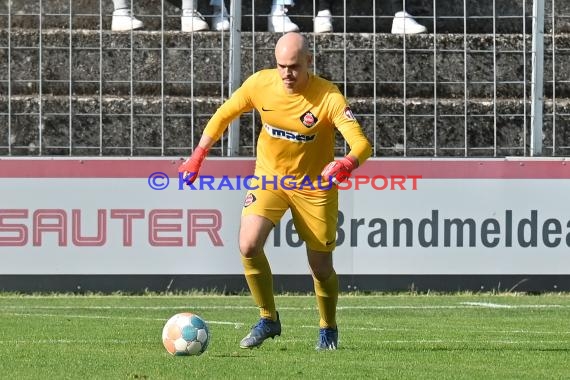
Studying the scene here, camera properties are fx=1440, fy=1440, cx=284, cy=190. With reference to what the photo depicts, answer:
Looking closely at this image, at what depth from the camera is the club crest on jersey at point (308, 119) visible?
9.80m

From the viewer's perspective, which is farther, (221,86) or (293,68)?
(221,86)

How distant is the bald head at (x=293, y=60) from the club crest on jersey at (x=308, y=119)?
19 cm

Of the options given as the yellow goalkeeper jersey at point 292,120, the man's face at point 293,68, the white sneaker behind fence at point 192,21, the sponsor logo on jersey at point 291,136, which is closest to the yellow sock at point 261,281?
the yellow goalkeeper jersey at point 292,120

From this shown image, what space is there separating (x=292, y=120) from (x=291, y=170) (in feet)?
1.20

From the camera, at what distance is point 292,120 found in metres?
9.84

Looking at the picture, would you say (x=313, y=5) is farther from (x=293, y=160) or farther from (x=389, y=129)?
(x=293, y=160)

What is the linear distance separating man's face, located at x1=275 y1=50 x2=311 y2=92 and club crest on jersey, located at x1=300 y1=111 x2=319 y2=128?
188mm

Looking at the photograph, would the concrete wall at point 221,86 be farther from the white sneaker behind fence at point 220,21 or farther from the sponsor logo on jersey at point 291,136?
the sponsor logo on jersey at point 291,136

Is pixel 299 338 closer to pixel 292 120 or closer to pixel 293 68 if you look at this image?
pixel 292 120

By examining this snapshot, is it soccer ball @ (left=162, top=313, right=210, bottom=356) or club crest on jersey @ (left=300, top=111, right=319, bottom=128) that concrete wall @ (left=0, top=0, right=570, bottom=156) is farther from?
soccer ball @ (left=162, top=313, right=210, bottom=356)

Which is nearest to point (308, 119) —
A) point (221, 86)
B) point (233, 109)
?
point (233, 109)

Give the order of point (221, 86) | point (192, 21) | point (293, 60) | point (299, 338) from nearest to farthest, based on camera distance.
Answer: point (293, 60) < point (299, 338) < point (221, 86) < point (192, 21)

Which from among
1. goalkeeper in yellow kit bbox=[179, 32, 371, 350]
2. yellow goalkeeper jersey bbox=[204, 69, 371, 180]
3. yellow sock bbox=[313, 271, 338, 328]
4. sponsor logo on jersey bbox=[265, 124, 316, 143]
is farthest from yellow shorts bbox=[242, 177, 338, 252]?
sponsor logo on jersey bbox=[265, 124, 316, 143]

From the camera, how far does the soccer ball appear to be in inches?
356
